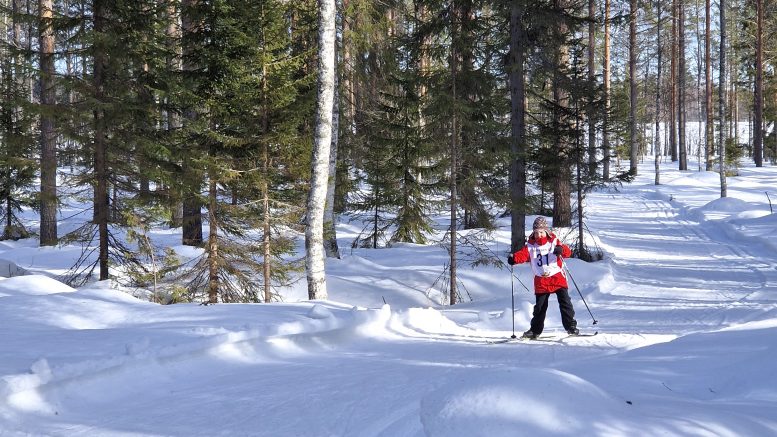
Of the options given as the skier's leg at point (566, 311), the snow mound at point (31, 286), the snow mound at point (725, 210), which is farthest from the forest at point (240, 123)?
the snow mound at point (725, 210)

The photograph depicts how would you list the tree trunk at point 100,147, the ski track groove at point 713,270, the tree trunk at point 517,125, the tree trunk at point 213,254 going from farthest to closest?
the tree trunk at point 517,125
the tree trunk at point 213,254
the tree trunk at point 100,147
the ski track groove at point 713,270

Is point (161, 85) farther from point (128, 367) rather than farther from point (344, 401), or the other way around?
point (344, 401)

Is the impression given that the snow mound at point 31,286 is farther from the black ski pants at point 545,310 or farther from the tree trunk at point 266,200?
the black ski pants at point 545,310

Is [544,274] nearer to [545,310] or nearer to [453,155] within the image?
[545,310]

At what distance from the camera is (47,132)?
10.7m

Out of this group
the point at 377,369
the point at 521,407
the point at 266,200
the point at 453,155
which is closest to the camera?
the point at 521,407

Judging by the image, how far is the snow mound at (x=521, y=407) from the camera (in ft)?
11.4

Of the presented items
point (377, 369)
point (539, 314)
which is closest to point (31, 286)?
point (377, 369)

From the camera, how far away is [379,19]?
624 inches

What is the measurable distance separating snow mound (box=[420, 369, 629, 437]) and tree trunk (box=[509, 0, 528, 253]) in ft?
30.5

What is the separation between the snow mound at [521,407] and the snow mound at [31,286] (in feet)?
23.0

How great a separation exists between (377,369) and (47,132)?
896 cm

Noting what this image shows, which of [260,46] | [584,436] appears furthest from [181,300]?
[584,436]

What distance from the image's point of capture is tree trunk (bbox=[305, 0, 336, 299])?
31.4 feet
